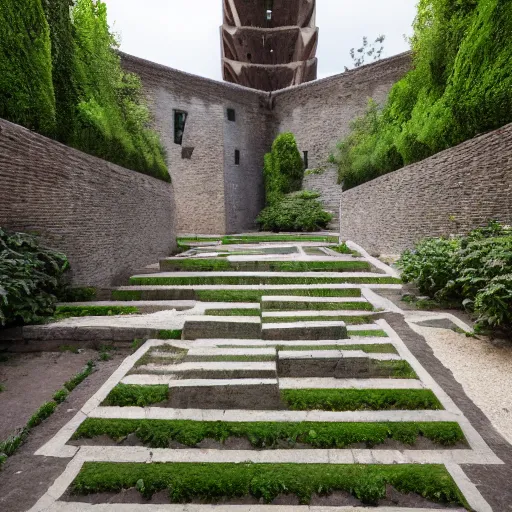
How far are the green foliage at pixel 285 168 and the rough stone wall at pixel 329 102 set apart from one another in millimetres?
817

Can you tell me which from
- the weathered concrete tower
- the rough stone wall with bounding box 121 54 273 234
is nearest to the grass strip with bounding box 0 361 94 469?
the rough stone wall with bounding box 121 54 273 234

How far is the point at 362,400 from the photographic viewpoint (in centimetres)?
295

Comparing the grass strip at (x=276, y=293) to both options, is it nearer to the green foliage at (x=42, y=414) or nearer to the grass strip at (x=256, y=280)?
the grass strip at (x=256, y=280)

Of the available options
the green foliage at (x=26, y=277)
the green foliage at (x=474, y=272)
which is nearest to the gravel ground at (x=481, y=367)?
the green foliage at (x=474, y=272)

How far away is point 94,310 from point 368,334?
3832 mm

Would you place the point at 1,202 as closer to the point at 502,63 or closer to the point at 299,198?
the point at 502,63

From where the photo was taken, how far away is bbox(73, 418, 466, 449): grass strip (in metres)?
2.51

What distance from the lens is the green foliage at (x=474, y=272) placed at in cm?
377

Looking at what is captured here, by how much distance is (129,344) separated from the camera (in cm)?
416

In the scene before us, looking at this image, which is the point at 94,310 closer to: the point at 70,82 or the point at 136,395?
the point at 136,395

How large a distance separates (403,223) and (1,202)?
24.9 feet

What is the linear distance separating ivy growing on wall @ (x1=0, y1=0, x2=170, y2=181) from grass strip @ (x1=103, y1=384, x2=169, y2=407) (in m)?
4.36

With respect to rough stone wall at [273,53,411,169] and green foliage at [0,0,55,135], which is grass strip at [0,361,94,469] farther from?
rough stone wall at [273,53,411,169]

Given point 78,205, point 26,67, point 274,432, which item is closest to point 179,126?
point 26,67
